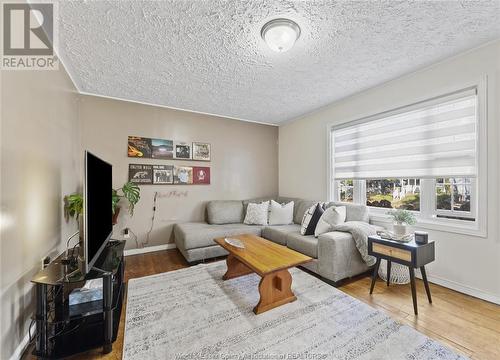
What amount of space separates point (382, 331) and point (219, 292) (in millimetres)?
1466

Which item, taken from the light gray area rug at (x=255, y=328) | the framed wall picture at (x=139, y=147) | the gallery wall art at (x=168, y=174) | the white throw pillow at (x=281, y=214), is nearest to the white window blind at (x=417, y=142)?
the white throw pillow at (x=281, y=214)

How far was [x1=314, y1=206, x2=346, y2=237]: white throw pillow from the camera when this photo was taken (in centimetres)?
276

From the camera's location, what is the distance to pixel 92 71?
2.53m

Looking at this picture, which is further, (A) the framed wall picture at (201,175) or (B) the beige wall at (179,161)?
(A) the framed wall picture at (201,175)

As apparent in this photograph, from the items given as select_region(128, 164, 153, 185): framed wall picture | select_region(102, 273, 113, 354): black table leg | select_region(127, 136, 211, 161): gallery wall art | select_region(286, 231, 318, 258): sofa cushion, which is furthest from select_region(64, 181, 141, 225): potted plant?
select_region(286, 231, 318, 258): sofa cushion

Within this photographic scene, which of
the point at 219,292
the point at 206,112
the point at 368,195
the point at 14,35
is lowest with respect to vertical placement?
the point at 219,292

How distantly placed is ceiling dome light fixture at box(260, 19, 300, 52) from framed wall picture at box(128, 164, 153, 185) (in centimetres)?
274

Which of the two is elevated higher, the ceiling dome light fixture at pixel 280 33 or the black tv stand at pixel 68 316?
the ceiling dome light fixture at pixel 280 33

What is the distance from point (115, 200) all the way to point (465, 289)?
4186 millimetres

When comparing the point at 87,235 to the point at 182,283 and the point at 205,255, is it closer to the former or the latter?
the point at 182,283

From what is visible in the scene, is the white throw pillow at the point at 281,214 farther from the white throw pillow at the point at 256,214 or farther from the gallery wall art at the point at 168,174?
the gallery wall art at the point at 168,174

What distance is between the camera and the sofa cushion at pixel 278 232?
3189 mm

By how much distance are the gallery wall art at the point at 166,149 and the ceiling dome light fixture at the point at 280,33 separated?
2483 millimetres

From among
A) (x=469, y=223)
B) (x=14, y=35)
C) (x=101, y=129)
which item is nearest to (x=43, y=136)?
(x=14, y=35)
